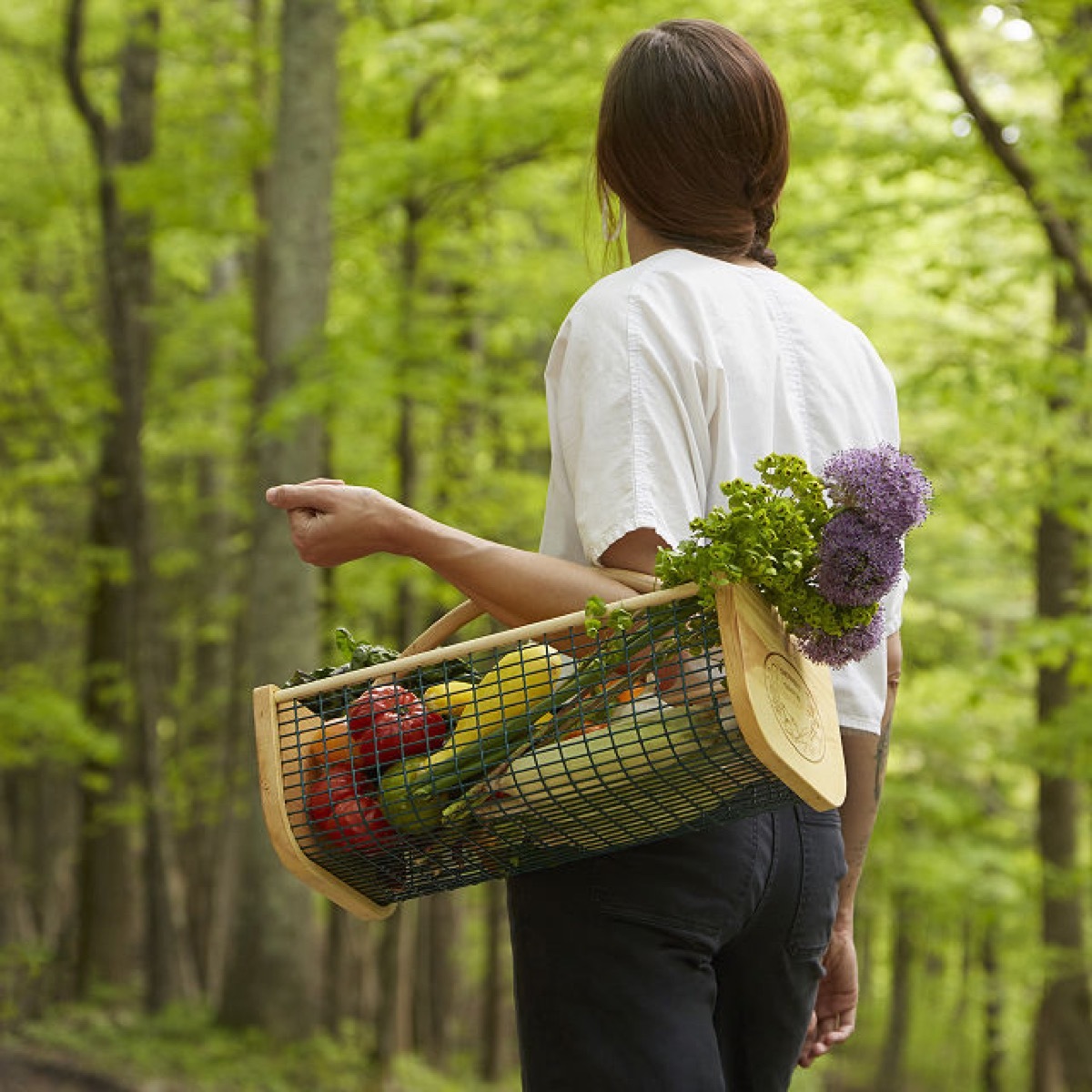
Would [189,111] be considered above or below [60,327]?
above

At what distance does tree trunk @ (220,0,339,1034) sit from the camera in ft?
30.9

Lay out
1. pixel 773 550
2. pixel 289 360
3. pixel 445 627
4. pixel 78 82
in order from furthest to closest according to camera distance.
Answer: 1. pixel 78 82
2. pixel 289 360
3. pixel 445 627
4. pixel 773 550

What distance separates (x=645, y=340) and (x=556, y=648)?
0.37 meters

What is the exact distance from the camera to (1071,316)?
11031 mm

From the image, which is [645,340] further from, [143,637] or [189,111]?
[189,111]

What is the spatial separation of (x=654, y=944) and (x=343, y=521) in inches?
24.1

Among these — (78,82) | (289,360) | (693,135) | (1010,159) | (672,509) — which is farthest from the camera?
(78,82)

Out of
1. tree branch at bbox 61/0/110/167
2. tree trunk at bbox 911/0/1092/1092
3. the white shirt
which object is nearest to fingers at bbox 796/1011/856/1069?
the white shirt

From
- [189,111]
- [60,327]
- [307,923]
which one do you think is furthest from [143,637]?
[189,111]

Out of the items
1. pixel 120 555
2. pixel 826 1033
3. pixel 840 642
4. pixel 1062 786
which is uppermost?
pixel 840 642

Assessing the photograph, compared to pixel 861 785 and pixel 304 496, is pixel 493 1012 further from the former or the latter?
pixel 304 496

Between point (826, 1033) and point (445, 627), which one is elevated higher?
point (445, 627)

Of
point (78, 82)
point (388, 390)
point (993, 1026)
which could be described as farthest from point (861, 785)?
point (993, 1026)

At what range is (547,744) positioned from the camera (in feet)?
5.83
